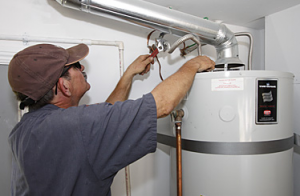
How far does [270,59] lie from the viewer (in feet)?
4.66

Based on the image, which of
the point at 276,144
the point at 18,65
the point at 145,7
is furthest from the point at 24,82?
the point at 276,144

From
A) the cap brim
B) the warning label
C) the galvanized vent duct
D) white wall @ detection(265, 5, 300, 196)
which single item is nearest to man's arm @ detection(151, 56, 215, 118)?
the warning label

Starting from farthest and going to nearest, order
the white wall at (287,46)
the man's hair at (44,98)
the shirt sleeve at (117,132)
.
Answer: the white wall at (287,46), the man's hair at (44,98), the shirt sleeve at (117,132)

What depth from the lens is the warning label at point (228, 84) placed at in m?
0.81

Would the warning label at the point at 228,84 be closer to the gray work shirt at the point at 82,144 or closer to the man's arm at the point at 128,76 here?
the gray work shirt at the point at 82,144

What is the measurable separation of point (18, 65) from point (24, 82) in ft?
0.20

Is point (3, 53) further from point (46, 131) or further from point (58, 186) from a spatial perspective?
point (58, 186)

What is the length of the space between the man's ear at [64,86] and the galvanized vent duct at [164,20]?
1.19 feet

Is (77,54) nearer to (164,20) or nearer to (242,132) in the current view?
(164,20)

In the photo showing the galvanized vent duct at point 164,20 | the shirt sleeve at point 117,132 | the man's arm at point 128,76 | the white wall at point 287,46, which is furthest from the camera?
the white wall at point 287,46

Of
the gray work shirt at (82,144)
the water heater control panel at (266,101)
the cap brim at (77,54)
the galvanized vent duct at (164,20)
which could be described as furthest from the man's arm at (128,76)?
the water heater control panel at (266,101)

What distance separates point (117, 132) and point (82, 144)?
0.40ft

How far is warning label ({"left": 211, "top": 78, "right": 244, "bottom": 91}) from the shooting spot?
31.9 inches

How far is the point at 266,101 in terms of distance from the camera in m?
0.82
